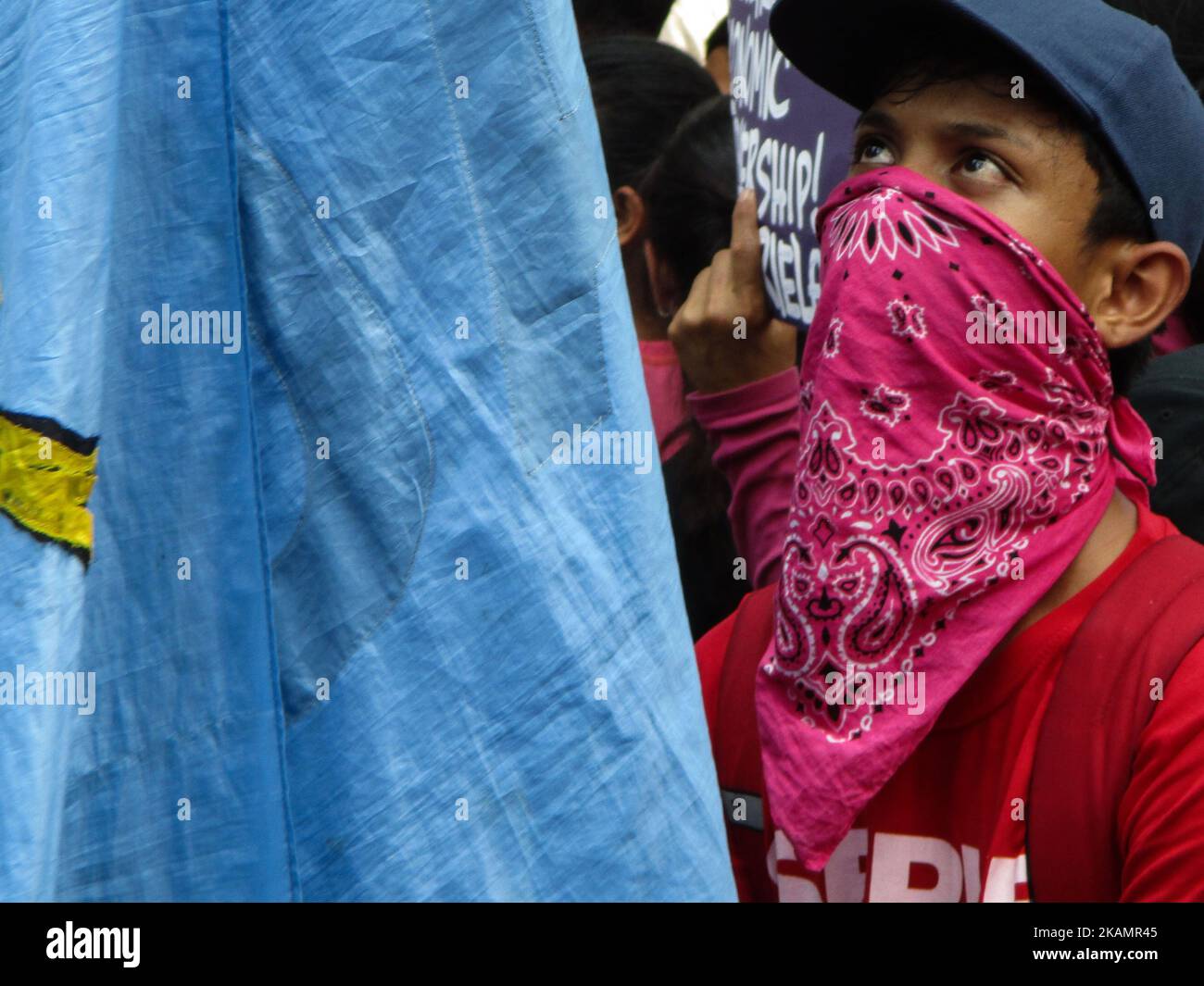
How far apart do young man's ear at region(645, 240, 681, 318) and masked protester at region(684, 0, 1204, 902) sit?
1.07 m

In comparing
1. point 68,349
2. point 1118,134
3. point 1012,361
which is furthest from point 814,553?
point 68,349

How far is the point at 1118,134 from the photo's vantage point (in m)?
1.42

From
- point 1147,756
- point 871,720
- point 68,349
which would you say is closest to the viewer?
point 68,349

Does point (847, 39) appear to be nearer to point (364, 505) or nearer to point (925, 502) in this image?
point (925, 502)

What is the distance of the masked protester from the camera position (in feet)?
4.53

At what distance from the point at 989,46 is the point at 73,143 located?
37.8 inches

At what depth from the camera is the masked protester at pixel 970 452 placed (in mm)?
1381

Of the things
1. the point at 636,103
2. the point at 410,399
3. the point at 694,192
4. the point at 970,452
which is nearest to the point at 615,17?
the point at 636,103

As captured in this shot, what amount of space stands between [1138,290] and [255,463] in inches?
39.8

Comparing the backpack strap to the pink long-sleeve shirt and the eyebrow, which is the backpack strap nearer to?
the eyebrow

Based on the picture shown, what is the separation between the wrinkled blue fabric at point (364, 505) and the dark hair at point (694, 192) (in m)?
1.52

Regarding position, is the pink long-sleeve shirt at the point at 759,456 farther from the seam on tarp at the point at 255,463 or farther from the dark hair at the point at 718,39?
the dark hair at the point at 718,39

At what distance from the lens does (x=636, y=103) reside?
9.29 feet
